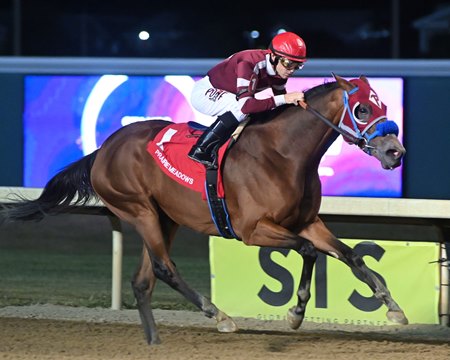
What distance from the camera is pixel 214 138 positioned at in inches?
267

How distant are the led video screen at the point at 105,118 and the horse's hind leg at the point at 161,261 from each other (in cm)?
121

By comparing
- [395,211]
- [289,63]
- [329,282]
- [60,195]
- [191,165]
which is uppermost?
[289,63]

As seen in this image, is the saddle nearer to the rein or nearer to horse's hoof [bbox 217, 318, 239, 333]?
the rein

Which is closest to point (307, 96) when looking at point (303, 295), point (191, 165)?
point (191, 165)

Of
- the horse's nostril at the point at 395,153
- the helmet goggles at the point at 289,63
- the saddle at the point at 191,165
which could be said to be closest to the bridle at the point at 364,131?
the horse's nostril at the point at 395,153

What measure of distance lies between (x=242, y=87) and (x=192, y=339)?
161 centimetres

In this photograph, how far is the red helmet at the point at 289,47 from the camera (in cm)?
651

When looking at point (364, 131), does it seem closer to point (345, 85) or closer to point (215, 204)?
point (345, 85)

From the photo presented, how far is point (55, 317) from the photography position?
320 inches

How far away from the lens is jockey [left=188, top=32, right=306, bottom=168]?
6.56m

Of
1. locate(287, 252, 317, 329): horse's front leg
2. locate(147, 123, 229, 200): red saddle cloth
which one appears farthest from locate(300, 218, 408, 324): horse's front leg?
locate(147, 123, 229, 200): red saddle cloth

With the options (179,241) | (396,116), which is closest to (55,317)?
(396,116)

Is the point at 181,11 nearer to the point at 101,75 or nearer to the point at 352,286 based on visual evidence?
the point at 101,75

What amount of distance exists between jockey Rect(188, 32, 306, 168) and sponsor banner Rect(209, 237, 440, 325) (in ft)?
4.43
